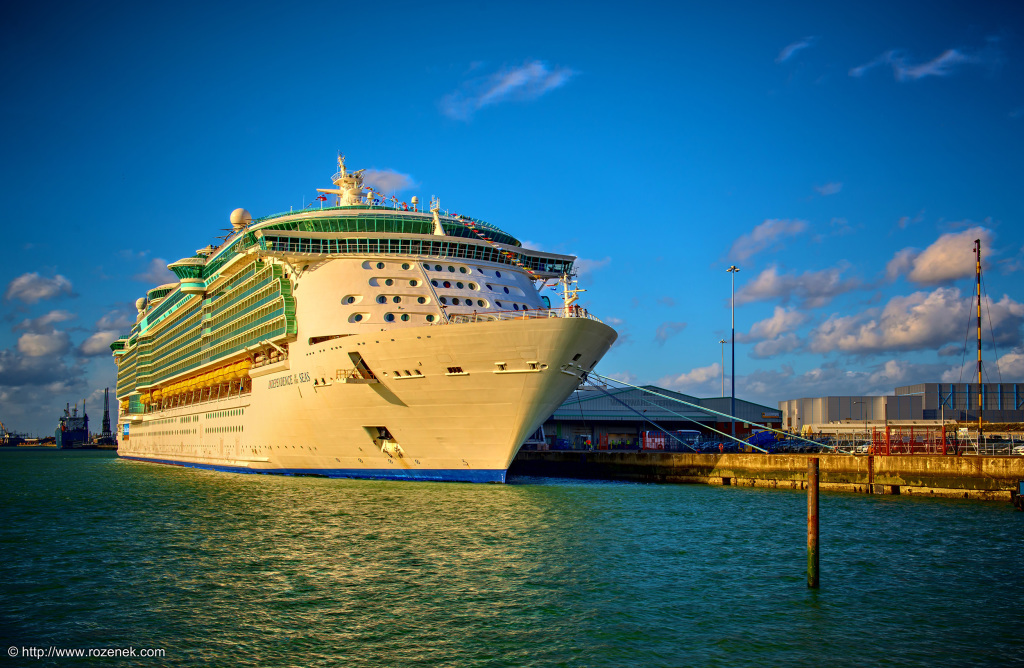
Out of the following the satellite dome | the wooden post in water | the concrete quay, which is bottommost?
the concrete quay

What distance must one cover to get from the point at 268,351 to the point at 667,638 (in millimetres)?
29633

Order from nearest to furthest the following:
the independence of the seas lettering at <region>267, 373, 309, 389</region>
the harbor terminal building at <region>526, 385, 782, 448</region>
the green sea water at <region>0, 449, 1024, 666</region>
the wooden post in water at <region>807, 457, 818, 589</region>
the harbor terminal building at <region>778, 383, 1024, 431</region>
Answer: the green sea water at <region>0, 449, 1024, 666</region> → the wooden post in water at <region>807, 457, 818, 589</region> → the independence of the seas lettering at <region>267, 373, 309, 389</region> → the harbor terminal building at <region>526, 385, 782, 448</region> → the harbor terminal building at <region>778, 383, 1024, 431</region>

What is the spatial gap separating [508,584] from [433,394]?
13298 millimetres

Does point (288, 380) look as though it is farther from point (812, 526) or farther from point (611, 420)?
point (611, 420)

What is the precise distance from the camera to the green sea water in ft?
40.8

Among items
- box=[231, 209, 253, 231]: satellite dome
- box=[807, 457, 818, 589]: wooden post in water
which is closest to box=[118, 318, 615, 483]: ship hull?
box=[807, 457, 818, 589]: wooden post in water

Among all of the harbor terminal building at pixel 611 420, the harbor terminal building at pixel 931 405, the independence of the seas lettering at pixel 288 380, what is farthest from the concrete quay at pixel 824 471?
the harbor terminal building at pixel 931 405

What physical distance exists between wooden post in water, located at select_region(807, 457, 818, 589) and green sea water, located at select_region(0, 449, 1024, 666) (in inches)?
15.4

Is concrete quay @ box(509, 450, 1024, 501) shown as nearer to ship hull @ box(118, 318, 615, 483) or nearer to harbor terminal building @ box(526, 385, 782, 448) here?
ship hull @ box(118, 318, 615, 483)

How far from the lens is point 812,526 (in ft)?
51.2

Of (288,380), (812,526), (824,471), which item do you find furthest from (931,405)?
(812,526)

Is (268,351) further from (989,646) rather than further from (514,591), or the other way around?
(989,646)

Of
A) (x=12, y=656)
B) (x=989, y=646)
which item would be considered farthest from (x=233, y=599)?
(x=989, y=646)

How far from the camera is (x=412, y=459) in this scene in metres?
30.7
